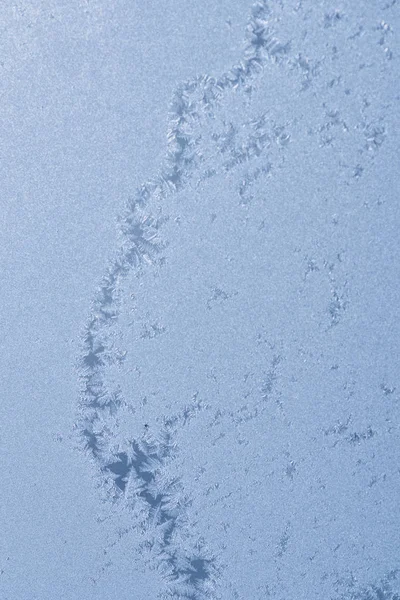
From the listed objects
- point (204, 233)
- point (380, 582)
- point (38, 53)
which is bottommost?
point (380, 582)

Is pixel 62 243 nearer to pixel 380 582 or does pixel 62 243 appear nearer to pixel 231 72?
pixel 231 72

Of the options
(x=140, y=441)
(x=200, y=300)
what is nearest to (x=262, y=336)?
(x=200, y=300)

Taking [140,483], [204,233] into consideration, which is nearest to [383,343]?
[204,233]

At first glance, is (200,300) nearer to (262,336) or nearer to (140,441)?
(262,336)

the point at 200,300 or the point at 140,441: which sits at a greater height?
the point at 200,300
